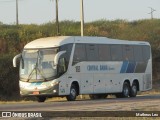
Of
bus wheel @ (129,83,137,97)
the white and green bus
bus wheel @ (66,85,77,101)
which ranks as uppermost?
the white and green bus

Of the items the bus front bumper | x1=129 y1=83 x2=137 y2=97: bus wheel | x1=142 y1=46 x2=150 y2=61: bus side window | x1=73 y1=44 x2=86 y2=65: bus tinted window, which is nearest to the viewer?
the bus front bumper

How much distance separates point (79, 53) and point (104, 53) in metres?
2.56

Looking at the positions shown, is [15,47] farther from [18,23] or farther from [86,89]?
[86,89]

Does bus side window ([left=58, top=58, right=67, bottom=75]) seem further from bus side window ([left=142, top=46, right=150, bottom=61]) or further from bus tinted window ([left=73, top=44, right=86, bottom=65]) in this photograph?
bus side window ([left=142, top=46, right=150, bottom=61])

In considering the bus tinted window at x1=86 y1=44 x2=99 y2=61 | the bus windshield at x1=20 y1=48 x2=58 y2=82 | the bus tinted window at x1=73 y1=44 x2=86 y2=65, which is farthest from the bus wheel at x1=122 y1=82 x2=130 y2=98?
the bus windshield at x1=20 y1=48 x2=58 y2=82

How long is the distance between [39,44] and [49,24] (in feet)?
158

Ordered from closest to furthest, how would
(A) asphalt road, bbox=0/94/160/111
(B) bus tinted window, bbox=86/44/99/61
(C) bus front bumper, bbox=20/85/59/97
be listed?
1. (A) asphalt road, bbox=0/94/160/111
2. (C) bus front bumper, bbox=20/85/59/97
3. (B) bus tinted window, bbox=86/44/99/61

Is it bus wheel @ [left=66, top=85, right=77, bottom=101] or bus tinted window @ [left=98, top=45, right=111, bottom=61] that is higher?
bus tinted window @ [left=98, top=45, right=111, bottom=61]

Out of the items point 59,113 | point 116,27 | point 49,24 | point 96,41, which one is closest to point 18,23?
point 49,24

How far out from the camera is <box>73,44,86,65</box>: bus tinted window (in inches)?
1252

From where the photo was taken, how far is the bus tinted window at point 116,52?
115 ft

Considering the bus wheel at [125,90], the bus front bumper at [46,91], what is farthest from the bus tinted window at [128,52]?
the bus front bumper at [46,91]

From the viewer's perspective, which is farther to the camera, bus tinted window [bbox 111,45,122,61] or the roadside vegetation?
the roadside vegetation

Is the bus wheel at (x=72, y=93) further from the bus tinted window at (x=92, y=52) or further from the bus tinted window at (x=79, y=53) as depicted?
the bus tinted window at (x=92, y=52)
